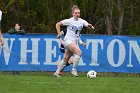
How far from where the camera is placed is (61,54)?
58.7 ft

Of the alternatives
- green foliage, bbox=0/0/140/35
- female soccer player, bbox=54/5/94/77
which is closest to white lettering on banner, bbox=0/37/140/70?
female soccer player, bbox=54/5/94/77

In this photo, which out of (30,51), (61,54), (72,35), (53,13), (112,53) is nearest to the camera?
(72,35)

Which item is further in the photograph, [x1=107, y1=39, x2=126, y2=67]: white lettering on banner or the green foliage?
the green foliage

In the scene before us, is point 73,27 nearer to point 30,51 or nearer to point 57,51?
point 57,51

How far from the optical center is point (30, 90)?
34.6 ft

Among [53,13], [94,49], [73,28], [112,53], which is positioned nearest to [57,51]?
[94,49]

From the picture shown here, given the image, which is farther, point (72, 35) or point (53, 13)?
point (53, 13)

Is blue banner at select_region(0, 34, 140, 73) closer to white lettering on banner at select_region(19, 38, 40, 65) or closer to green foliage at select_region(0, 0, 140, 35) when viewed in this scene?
white lettering on banner at select_region(19, 38, 40, 65)

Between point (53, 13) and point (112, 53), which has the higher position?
point (53, 13)

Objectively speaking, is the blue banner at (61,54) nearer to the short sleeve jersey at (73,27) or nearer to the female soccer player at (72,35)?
the female soccer player at (72,35)

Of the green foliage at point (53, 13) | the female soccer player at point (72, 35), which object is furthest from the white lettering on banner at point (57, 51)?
the green foliage at point (53, 13)

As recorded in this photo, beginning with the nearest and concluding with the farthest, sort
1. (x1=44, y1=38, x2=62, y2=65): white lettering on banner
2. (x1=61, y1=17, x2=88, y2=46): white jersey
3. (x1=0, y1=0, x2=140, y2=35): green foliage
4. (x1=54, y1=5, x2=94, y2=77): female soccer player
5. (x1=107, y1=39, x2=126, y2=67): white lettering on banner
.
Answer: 1. (x1=54, y1=5, x2=94, y2=77): female soccer player
2. (x1=61, y1=17, x2=88, y2=46): white jersey
3. (x1=44, y1=38, x2=62, y2=65): white lettering on banner
4. (x1=107, y1=39, x2=126, y2=67): white lettering on banner
5. (x1=0, y1=0, x2=140, y2=35): green foliage

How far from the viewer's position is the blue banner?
17.6m

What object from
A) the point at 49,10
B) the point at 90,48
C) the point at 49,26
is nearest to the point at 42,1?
the point at 49,10
